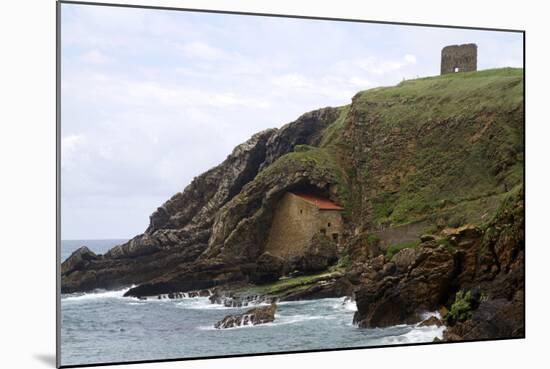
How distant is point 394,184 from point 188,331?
349 cm

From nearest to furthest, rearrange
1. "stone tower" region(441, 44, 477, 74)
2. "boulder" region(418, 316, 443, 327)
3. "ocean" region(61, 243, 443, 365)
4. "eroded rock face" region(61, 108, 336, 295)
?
"ocean" region(61, 243, 443, 365) < "eroded rock face" region(61, 108, 336, 295) < "boulder" region(418, 316, 443, 327) < "stone tower" region(441, 44, 477, 74)

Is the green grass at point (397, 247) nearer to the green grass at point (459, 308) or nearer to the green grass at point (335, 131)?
the green grass at point (459, 308)

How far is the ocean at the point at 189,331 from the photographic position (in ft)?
38.6

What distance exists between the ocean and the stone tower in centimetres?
358

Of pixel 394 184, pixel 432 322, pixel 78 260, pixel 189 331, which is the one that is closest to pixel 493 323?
pixel 432 322

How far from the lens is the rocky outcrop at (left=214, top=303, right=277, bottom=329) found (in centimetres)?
1251

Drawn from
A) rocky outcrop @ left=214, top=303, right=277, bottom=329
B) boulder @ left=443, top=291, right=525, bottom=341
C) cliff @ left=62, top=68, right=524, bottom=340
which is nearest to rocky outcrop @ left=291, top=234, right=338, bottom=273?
cliff @ left=62, top=68, right=524, bottom=340

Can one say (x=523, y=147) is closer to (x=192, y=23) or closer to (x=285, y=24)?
(x=285, y=24)

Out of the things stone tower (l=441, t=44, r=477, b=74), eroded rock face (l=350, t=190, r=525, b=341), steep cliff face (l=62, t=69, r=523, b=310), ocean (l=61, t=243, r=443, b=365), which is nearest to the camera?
ocean (l=61, t=243, r=443, b=365)

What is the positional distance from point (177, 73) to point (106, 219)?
2.06m

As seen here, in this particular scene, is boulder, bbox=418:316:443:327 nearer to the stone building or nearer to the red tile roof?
the stone building

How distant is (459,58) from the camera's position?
13.6m

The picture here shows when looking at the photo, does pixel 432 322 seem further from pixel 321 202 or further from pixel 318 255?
pixel 321 202

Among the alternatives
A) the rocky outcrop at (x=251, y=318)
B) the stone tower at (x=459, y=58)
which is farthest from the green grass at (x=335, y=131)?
the rocky outcrop at (x=251, y=318)
